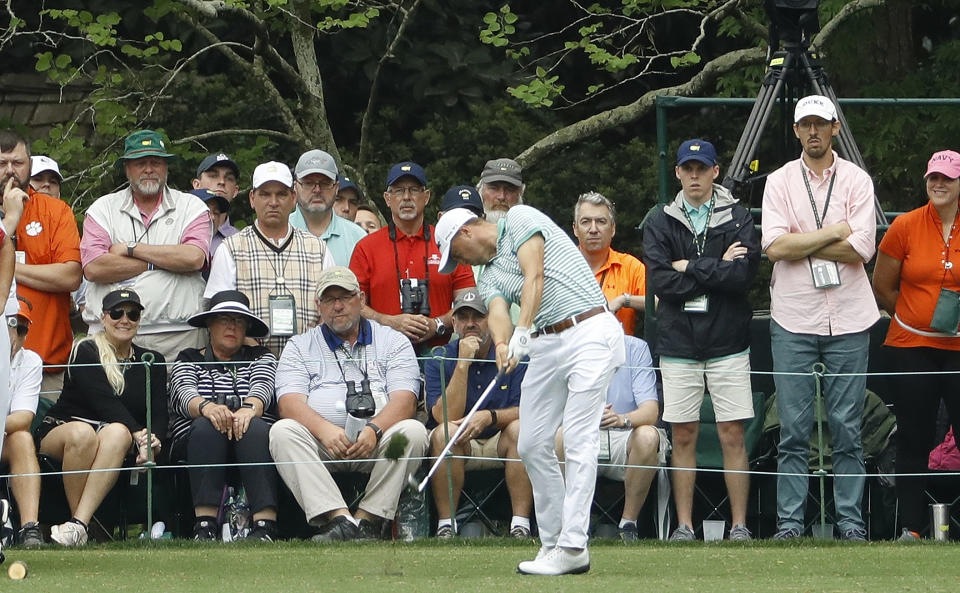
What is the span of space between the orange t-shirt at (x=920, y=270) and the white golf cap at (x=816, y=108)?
801mm

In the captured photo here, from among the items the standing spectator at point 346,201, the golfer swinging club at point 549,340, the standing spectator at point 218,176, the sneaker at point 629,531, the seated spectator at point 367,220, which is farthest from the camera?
the standing spectator at point 346,201

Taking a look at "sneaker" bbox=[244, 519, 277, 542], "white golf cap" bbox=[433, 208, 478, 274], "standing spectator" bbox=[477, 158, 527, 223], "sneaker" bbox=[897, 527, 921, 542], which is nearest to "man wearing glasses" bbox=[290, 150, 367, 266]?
"standing spectator" bbox=[477, 158, 527, 223]

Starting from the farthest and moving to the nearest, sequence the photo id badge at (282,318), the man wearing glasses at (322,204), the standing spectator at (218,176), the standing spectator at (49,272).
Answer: the standing spectator at (218,176), the man wearing glasses at (322,204), the photo id badge at (282,318), the standing spectator at (49,272)

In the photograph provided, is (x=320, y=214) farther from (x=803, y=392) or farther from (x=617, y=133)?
(x=617, y=133)

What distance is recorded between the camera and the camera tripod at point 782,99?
34.9ft

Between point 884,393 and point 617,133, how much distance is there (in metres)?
5.59

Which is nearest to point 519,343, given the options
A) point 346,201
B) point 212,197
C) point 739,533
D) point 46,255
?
point 739,533

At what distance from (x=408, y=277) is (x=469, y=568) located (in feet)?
9.40

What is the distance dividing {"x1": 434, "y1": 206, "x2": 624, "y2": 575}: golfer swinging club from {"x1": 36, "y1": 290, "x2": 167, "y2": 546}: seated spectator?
2493mm

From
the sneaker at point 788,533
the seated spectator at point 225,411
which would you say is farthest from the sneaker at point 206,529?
the sneaker at point 788,533

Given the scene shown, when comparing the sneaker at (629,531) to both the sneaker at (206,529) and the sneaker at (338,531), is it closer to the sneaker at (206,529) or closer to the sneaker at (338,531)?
the sneaker at (338,531)

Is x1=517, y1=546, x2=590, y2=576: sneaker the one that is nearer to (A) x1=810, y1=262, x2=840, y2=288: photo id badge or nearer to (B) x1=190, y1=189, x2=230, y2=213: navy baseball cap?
(A) x1=810, y1=262, x2=840, y2=288: photo id badge

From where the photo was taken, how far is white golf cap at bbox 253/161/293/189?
1094cm

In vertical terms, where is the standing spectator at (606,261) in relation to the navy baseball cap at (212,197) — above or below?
below
